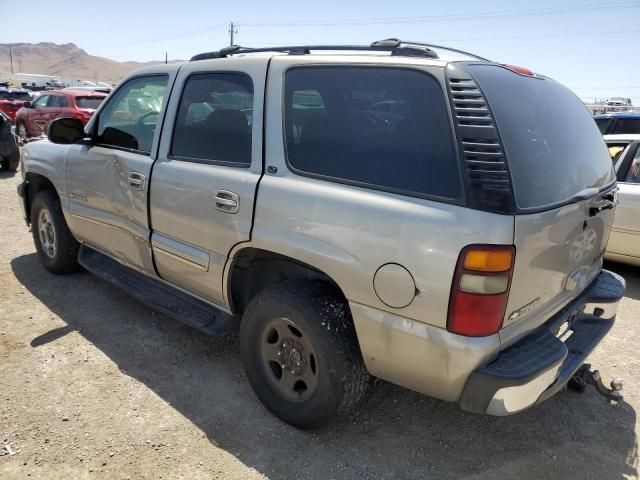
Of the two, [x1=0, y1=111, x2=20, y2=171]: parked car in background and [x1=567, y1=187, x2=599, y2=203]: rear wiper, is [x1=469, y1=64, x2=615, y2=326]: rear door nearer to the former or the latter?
[x1=567, y1=187, x2=599, y2=203]: rear wiper

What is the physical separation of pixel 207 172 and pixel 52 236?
2556mm

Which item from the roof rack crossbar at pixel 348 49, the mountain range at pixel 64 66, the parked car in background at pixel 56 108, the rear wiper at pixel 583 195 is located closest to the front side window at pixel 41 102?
the parked car in background at pixel 56 108

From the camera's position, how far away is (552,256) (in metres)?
2.19

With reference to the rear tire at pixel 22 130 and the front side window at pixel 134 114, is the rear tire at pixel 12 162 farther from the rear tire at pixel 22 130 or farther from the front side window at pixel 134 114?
the front side window at pixel 134 114

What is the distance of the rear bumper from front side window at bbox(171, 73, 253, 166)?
158 centimetres

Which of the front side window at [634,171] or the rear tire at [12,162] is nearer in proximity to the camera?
the front side window at [634,171]

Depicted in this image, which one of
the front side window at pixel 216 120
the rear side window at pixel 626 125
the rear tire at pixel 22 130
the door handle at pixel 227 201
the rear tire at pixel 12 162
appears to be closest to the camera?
the door handle at pixel 227 201

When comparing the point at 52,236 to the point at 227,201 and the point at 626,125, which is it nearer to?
the point at 227,201

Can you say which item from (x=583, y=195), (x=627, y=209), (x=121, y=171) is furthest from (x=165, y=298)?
(x=627, y=209)

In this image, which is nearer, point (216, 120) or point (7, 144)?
point (216, 120)

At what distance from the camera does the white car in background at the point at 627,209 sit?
4.96 metres

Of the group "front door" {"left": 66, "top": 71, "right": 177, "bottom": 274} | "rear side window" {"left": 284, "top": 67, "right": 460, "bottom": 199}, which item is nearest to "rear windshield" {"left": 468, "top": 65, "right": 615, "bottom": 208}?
"rear side window" {"left": 284, "top": 67, "right": 460, "bottom": 199}

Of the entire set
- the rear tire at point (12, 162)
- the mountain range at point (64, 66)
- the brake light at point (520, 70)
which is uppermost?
the mountain range at point (64, 66)

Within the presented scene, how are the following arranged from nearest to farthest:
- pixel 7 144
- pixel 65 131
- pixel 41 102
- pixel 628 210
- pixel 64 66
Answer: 1. pixel 65 131
2. pixel 628 210
3. pixel 7 144
4. pixel 41 102
5. pixel 64 66
